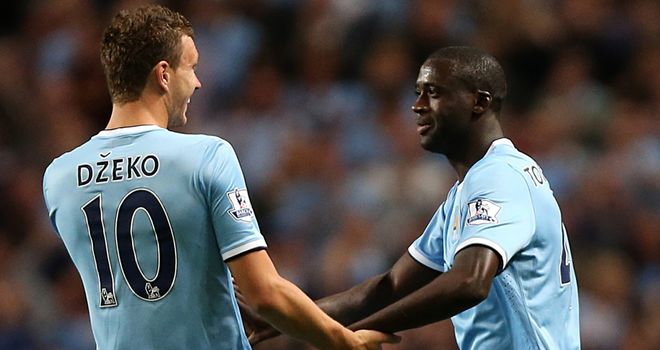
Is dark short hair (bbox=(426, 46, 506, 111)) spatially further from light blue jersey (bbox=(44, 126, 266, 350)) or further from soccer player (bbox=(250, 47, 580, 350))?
light blue jersey (bbox=(44, 126, 266, 350))

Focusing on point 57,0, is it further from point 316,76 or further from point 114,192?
point 114,192

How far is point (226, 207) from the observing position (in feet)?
16.1

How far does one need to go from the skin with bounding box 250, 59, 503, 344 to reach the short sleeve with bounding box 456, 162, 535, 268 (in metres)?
Result: 0.05

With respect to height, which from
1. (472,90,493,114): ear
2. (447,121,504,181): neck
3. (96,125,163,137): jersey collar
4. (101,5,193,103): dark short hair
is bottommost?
(447,121,504,181): neck

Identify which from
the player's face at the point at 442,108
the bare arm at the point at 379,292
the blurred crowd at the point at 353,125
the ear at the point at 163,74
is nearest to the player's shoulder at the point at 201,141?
the ear at the point at 163,74

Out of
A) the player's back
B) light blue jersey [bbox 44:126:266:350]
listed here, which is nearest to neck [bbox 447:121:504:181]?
the player's back

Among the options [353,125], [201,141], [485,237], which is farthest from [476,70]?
[353,125]

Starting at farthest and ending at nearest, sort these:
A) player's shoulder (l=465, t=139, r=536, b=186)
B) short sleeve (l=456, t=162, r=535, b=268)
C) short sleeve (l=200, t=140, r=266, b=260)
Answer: player's shoulder (l=465, t=139, r=536, b=186) → short sleeve (l=456, t=162, r=535, b=268) → short sleeve (l=200, t=140, r=266, b=260)

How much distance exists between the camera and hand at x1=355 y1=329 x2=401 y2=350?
534 cm

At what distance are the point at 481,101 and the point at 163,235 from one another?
1.53 m

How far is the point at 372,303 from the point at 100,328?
5.09ft

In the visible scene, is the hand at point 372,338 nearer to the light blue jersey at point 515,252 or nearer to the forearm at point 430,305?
the forearm at point 430,305

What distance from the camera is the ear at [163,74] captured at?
5031 mm

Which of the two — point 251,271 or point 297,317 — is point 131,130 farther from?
point 297,317
